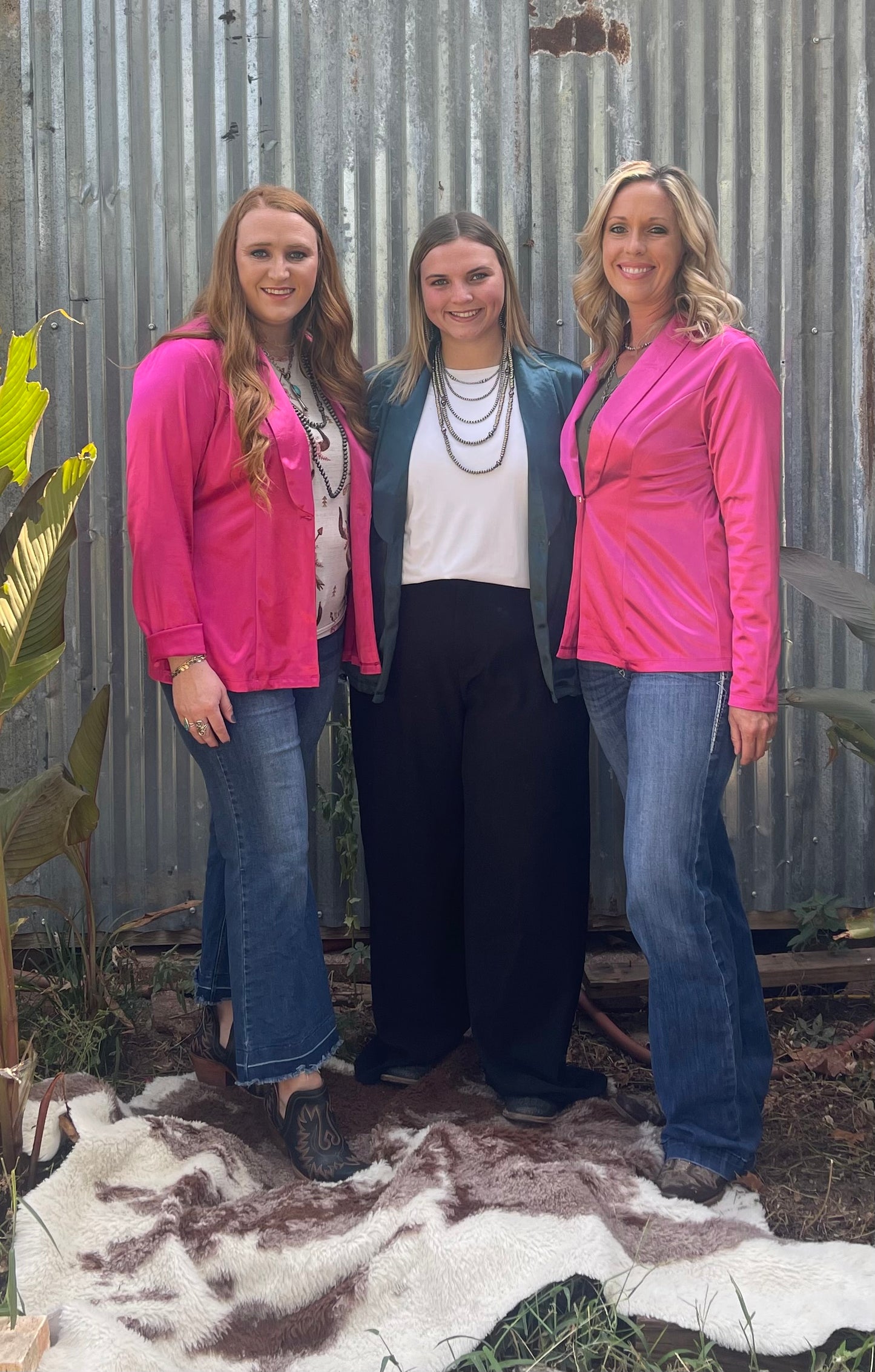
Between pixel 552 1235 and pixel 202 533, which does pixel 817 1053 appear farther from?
pixel 202 533

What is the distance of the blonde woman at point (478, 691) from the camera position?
9.46 feet

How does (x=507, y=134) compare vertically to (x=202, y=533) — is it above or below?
above

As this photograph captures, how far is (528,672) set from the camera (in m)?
2.92

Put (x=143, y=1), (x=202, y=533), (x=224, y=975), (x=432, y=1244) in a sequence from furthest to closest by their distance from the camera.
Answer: (x=143, y=1), (x=224, y=975), (x=202, y=533), (x=432, y=1244)

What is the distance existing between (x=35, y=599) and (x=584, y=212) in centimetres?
213

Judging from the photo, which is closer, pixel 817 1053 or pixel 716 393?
pixel 716 393

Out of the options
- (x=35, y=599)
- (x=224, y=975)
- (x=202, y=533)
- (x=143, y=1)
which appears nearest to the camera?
(x=35, y=599)

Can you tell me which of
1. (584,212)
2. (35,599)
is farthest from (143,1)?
(35,599)

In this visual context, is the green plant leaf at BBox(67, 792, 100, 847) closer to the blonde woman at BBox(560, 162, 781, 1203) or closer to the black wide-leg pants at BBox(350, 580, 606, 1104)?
the black wide-leg pants at BBox(350, 580, 606, 1104)

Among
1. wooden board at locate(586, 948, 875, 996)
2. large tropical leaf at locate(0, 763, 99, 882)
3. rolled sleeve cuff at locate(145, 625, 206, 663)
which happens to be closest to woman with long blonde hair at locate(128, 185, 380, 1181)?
rolled sleeve cuff at locate(145, 625, 206, 663)

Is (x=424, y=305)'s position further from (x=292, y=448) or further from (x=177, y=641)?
(x=177, y=641)

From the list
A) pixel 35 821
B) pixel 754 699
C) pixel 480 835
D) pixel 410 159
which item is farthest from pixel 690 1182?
A: pixel 410 159

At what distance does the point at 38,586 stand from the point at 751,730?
1.55 metres

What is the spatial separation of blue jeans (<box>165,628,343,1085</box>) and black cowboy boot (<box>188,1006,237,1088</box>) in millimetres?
356
